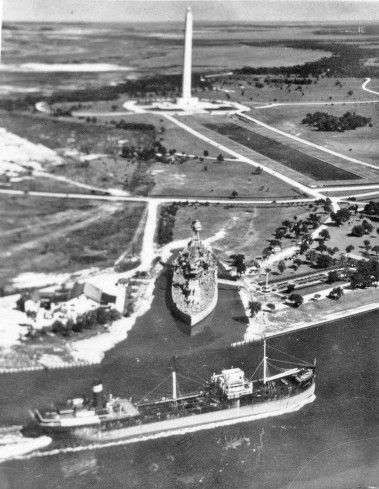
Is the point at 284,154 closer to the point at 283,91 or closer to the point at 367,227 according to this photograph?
the point at 283,91

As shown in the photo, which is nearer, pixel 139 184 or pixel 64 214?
pixel 64 214

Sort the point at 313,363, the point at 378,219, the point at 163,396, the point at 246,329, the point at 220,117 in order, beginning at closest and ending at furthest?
1. the point at 163,396
2. the point at 313,363
3. the point at 246,329
4. the point at 378,219
5. the point at 220,117

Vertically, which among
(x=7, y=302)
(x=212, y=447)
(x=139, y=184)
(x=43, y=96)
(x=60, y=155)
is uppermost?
(x=43, y=96)

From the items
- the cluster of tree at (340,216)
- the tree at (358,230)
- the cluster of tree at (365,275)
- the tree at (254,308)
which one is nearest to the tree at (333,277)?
the cluster of tree at (365,275)

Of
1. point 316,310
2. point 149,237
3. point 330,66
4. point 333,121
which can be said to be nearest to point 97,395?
point 316,310

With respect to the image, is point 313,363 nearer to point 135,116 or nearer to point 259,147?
point 135,116

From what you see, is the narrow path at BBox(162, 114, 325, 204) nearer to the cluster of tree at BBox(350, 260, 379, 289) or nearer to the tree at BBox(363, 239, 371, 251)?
the tree at BBox(363, 239, 371, 251)

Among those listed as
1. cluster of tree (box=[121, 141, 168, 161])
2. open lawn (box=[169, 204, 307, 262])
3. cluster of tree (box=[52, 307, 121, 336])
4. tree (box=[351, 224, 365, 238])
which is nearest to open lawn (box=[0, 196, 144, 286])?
cluster of tree (box=[52, 307, 121, 336])

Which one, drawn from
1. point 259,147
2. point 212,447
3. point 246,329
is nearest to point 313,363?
point 246,329
